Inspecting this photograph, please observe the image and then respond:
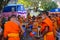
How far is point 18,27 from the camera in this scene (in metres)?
8.93

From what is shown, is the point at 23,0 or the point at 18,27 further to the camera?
the point at 23,0

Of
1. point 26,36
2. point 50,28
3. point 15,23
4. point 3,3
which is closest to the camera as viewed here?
point 15,23

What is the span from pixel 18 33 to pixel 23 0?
57868 millimetres

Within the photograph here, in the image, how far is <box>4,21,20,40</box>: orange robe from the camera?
29.0ft

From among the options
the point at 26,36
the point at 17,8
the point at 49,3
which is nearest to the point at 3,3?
the point at 17,8

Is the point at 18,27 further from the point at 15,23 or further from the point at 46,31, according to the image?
the point at 46,31

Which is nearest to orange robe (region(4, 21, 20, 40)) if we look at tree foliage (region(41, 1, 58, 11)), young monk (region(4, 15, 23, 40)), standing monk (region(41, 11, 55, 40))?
young monk (region(4, 15, 23, 40))

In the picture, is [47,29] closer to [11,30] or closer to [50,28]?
[50,28]

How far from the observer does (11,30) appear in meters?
8.85

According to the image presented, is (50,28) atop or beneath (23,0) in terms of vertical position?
atop

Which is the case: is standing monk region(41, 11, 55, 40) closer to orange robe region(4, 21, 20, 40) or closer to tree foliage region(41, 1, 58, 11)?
orange robe region(4, 21, 20, 40)

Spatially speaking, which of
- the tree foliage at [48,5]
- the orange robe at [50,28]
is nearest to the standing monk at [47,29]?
the orange robe at [50,28]

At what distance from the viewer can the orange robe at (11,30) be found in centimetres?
884

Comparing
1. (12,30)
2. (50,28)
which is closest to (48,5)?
(50,28)
